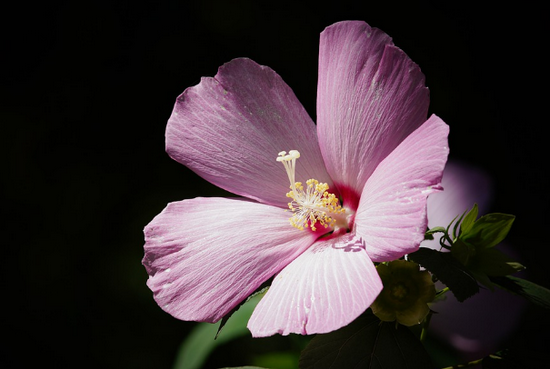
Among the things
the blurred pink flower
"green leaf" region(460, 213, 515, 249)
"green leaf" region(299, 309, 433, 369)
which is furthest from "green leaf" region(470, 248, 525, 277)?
the blurred pink flower

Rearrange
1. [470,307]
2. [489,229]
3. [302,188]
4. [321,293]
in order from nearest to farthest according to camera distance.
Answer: [321,293]
[489,229]
[302,188]
[470,307]

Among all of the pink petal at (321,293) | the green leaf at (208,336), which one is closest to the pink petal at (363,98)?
the pink petal at (321,293)

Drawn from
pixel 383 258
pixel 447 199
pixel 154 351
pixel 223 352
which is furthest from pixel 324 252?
pixel 154 351

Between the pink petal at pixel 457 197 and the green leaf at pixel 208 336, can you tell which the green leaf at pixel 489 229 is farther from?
the green leaf at pixel 208 336

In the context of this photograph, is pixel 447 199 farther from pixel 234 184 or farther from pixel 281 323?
pixel 281 323

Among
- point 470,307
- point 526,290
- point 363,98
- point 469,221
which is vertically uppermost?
point 363,98

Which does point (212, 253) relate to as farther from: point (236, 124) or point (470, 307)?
point (470, 307)

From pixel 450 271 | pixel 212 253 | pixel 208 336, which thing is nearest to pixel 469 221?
pixel 450 271
